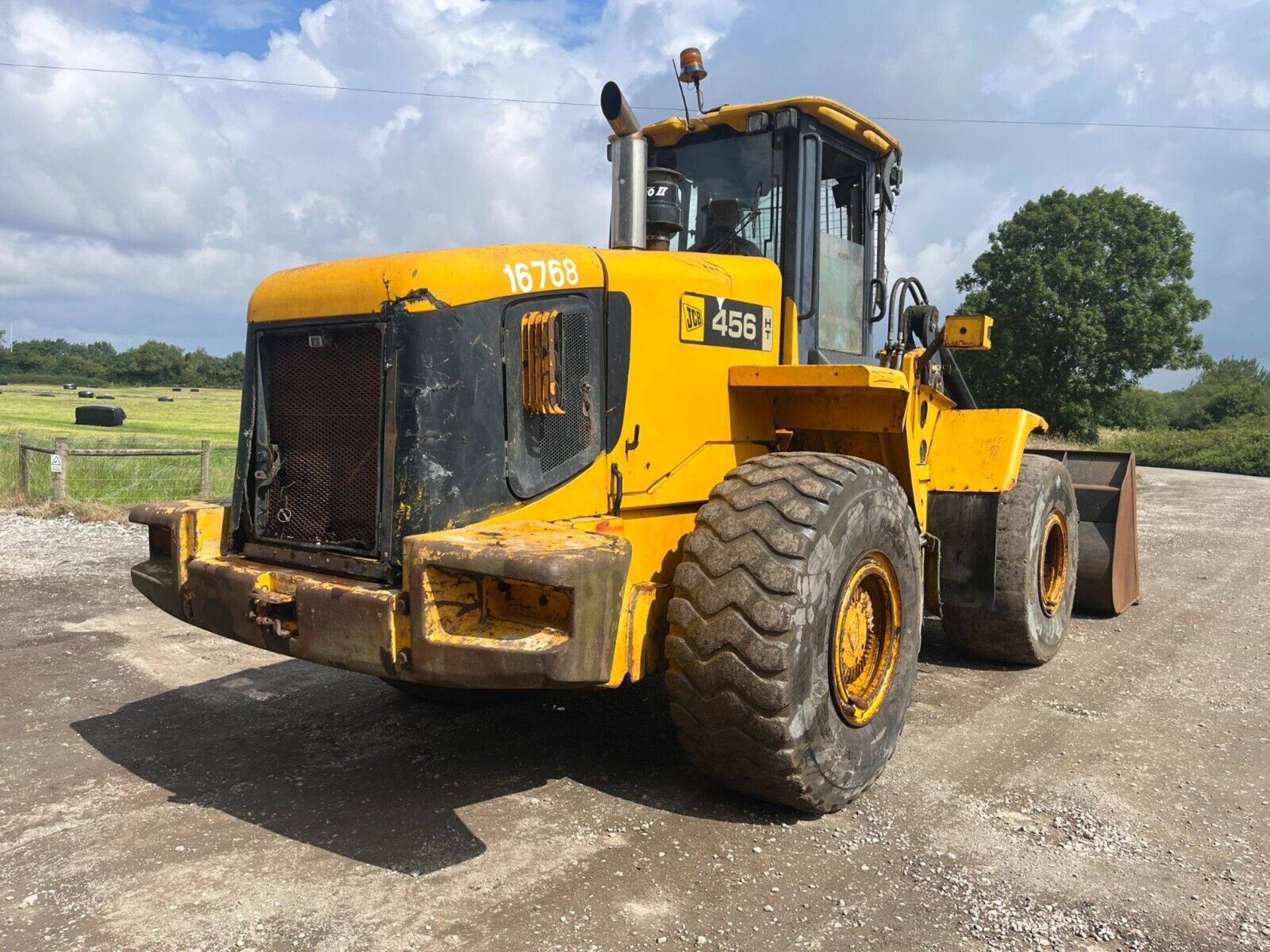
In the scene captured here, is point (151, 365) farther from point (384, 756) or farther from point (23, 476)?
point (384, 756)

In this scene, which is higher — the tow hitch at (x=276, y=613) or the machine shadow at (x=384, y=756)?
the tow hitch at (x=276, y=613)

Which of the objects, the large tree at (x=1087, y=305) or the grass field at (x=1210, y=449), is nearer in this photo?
the grass field at (x=1210, y=449)

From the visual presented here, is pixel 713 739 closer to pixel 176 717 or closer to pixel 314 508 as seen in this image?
pixel 314 508

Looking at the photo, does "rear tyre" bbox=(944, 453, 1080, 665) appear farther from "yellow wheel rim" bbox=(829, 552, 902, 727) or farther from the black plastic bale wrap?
the black plastic bale wrap

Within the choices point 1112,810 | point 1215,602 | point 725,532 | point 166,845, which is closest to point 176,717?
point 166,845

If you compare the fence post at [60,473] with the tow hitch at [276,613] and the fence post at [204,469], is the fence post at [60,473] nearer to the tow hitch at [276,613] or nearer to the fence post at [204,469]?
the fence post at [204,469]

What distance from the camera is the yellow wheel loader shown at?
3.53 m

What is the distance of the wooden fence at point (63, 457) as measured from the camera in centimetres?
1310

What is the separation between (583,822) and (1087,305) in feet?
125

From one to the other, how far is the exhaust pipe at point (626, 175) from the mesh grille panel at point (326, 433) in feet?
4.58

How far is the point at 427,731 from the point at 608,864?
5.84 feet

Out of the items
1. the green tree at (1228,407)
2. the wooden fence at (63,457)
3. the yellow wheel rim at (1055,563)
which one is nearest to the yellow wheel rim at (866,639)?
the yellow wheel rim at (1055,563)

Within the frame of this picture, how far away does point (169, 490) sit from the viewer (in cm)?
1468

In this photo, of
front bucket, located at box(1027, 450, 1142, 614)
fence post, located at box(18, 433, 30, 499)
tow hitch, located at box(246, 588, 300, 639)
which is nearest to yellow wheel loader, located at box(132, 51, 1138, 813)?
tow hitch, located at box(246, 588, 300, 639)
